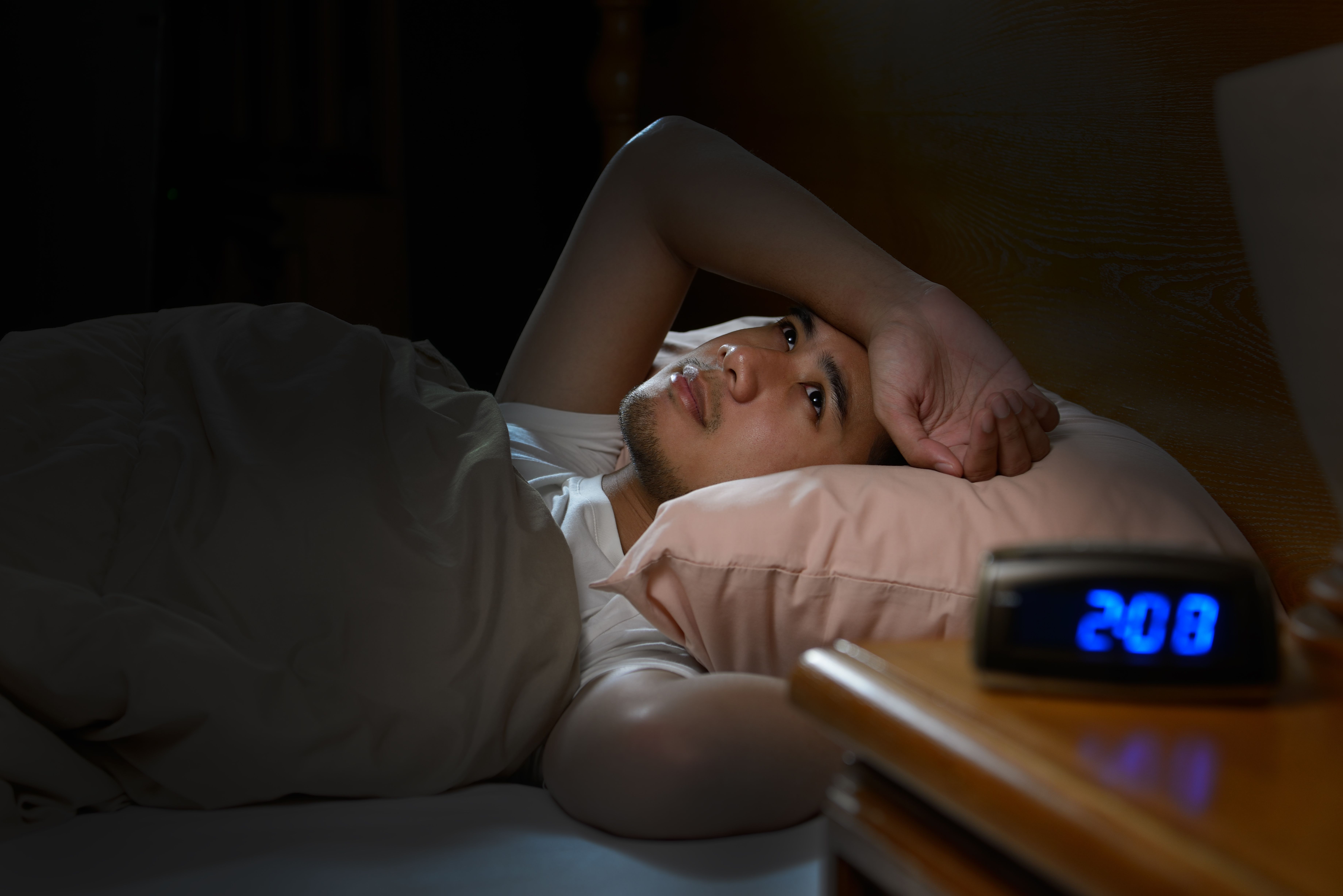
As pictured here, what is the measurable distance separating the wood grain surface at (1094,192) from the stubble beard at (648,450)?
47cm

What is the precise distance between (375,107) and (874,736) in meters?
2.40

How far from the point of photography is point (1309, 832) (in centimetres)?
31

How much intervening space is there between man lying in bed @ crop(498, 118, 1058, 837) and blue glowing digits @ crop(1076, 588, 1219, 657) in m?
0.28

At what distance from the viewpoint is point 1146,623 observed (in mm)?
402

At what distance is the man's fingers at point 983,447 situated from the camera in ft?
3.00

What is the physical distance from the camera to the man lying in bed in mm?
781

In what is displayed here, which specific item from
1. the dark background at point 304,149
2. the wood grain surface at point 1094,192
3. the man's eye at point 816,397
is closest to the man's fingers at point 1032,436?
the wood grain surface at point 1094,192

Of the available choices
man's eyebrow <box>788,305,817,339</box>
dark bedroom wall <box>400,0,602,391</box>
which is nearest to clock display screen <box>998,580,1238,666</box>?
man's eyebrow <box>788,305,817,339</box>

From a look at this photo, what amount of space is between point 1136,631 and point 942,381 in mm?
689

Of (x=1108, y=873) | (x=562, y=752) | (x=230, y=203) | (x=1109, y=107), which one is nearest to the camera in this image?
(x=1108, y=873)

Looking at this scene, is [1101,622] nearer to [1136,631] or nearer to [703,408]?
[1136,631]

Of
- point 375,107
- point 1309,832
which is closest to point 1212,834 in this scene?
point 1309,832

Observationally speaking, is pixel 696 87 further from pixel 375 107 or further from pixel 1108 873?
pixel 1108 873

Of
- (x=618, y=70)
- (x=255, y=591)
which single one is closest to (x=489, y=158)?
(x=618, y=70)
